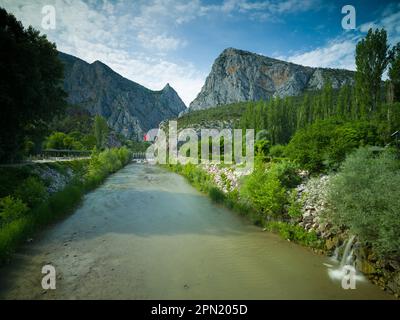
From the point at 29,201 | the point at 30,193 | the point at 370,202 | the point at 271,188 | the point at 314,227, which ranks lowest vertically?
the point at 314,227

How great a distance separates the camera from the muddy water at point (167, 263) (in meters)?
8.05

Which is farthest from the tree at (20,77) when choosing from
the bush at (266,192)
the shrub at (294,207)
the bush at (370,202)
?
the bush at (370,202)

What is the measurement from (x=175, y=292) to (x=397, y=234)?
26.1 feet

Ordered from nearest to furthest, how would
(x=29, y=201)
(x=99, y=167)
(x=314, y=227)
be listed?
1. (x=314, y=227)
2. (x=29, y=201)
3. (x=99, y=167)

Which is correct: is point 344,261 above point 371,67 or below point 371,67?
below

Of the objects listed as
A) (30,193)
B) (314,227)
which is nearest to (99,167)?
(30,193)

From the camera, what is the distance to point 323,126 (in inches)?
683

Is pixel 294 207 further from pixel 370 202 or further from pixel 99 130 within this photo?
pixel 99 130

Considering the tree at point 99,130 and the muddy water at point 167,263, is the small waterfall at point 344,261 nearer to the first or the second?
the muddy water at point 167,263

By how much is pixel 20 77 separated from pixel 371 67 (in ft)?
124

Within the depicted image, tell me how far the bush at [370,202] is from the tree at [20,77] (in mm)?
21486

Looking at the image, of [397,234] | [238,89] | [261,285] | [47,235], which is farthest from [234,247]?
[238,89]

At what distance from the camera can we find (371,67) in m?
28.5

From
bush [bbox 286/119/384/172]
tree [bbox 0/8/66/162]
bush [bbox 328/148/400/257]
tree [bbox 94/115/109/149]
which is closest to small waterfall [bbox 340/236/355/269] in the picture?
bush [bbox 328/148/400/257]
